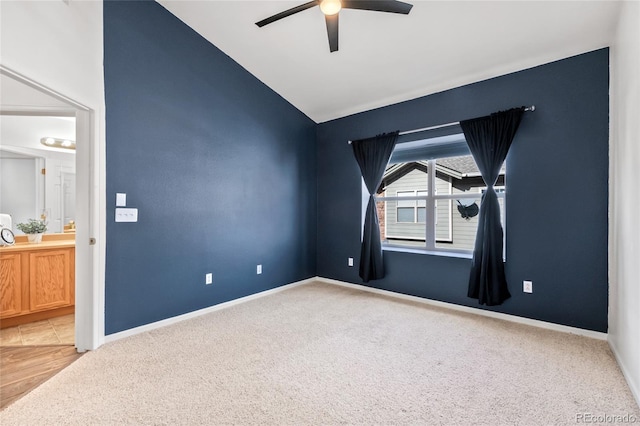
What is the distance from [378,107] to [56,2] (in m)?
3.42

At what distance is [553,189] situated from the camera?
9.25 ft

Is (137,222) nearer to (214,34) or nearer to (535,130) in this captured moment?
(214,34)

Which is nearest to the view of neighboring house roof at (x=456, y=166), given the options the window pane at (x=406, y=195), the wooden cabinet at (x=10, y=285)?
the window pane at (x=406, y=195)

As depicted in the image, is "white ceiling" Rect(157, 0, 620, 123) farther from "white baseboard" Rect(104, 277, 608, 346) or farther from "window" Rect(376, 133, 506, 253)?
"white baseboard" Rect(104, 277, 608, 346)

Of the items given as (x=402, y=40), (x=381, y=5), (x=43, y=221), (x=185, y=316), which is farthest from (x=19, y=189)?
(x=402, y=40)

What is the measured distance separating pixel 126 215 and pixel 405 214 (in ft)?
12.4

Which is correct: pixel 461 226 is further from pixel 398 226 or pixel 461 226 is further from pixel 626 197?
pixel 626 197

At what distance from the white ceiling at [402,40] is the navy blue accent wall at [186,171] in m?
0.42

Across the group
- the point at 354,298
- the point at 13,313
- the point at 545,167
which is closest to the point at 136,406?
the point at 13,313

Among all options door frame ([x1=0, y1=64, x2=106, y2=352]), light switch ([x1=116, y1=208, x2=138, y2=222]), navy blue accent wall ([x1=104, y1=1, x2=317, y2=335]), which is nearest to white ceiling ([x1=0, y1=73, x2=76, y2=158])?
door frame ([x1=0, y1=64, x2=106, y2=352])

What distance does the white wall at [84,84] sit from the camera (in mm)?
2029

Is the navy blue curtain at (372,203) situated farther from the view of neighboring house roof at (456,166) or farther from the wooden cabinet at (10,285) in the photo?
the wooden cabinet at (10,285)

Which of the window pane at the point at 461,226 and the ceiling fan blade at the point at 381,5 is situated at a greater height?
the ceiling fan blade at the point at 381,5

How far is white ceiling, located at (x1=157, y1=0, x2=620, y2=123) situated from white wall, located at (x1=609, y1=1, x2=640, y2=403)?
417mm
